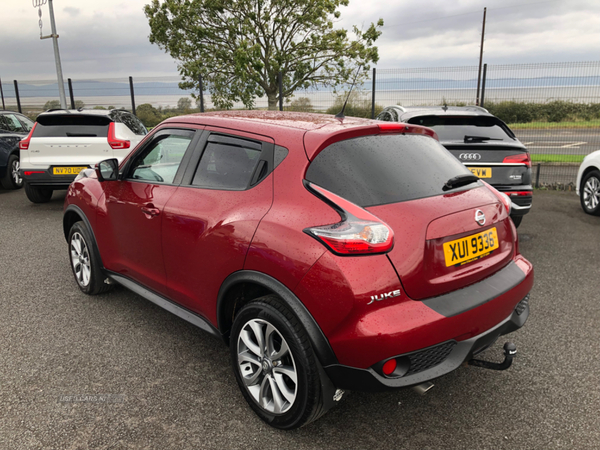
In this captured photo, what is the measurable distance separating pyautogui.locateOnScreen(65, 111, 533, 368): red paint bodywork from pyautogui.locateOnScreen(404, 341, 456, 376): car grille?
5 centimetres

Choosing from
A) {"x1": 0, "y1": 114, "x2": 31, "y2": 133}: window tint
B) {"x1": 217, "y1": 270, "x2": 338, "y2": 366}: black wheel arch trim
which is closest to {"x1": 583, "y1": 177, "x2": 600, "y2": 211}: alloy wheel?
{"x1": 217, "y1": 270, "x2": 338, "y2": 366}: black wheel arch trim

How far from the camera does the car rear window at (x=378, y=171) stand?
7.63 feet

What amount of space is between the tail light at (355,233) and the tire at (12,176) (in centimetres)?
993

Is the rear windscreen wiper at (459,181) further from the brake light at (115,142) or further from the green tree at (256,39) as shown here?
the green tree at (256,39)

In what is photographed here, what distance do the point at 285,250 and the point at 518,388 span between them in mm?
1754

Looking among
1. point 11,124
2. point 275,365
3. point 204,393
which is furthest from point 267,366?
point 11,124

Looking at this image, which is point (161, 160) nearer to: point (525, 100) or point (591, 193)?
point (591, 193)

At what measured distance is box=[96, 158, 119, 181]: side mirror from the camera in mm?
3621

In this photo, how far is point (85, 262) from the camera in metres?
4.27

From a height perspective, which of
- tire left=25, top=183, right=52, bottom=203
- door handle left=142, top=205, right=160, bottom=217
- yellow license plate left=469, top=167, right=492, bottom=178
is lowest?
tire left=25, top=183, right=52, bottom=203

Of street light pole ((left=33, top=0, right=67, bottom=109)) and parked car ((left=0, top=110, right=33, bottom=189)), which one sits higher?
street light pole ((left=33, top=0, right=67, bottom=109))

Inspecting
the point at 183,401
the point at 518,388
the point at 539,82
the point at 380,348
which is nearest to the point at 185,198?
the point at 183,401

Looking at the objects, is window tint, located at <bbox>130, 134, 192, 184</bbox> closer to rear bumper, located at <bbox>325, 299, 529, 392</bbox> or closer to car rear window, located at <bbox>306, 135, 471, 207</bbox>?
car rear window, located at <bbox>306, 135, 471, 207</bbox>

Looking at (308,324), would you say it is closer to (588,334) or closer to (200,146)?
(200,146)
